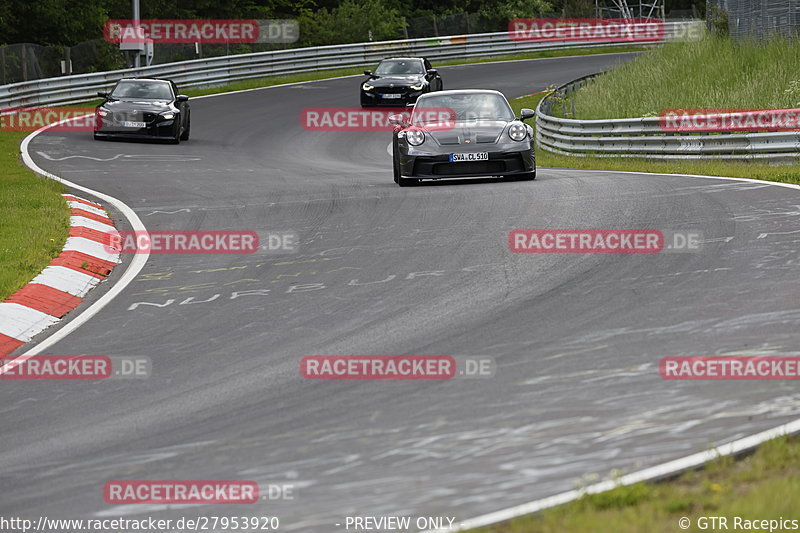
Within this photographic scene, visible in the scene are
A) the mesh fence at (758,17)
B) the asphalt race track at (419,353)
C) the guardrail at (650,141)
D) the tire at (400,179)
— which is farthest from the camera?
the mesh fence at (758,17)

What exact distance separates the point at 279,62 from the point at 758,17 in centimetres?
1927

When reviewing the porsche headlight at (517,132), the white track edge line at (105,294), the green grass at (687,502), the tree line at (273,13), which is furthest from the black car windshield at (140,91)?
the green grass at (687,502)

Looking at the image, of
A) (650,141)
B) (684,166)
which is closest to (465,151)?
(684,166)

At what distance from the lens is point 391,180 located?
18.1 metres

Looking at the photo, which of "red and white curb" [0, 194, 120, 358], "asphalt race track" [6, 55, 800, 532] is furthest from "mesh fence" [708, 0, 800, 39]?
"red and white curb" [0, 194, 120, 358]

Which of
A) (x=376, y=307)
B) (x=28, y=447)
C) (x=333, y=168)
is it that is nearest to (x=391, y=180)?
(x=333, y=168)

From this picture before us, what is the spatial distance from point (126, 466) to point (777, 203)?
881 cm

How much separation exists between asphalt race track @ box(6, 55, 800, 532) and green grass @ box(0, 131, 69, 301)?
3.20 feet

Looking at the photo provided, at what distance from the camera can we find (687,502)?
4312 mm

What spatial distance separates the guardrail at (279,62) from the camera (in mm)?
34531

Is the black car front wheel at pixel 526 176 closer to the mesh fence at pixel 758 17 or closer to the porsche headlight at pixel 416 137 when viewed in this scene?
the porsche headlight at pixel 416 137

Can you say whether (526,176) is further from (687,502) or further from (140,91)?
(140,91)

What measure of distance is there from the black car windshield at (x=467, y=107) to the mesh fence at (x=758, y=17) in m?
12.7

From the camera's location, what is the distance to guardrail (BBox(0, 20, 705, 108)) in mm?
34531
